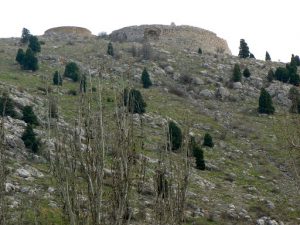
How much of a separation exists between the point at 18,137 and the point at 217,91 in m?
18.4

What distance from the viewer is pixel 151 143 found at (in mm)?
24672

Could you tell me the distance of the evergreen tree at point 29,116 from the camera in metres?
23.4

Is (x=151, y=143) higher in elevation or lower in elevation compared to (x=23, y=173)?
higher

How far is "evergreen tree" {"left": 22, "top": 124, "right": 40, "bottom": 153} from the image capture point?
68.3 ft

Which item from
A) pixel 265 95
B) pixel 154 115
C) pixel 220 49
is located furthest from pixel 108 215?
pixel 220 49

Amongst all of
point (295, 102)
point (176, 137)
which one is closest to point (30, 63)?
point (176, 137)

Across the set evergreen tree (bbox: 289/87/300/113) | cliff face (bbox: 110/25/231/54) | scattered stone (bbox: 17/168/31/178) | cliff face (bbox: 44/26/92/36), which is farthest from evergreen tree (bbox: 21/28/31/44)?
scattered stone (bbox: 17/168/31/178)

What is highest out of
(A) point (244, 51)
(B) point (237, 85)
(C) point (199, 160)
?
(A) point (244, 51)

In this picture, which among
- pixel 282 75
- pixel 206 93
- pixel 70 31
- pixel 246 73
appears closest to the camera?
pixel 206 93

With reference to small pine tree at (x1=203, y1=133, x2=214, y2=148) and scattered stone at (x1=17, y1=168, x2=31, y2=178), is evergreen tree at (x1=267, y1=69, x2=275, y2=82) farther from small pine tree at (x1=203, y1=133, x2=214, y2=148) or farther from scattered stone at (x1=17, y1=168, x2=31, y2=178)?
scattered stone at (x1=17, y1=168, x2=31, y2=178)

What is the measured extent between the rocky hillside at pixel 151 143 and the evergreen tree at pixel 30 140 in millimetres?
276

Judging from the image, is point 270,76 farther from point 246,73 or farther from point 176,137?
point 176,137

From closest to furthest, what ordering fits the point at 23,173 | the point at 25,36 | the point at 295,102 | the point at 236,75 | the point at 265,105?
1. the point at 295,102
2. the point at 23,173
3. the point at 265,105
4. the point at 236,75
5. the point at 25,36

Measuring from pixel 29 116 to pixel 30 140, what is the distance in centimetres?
281
